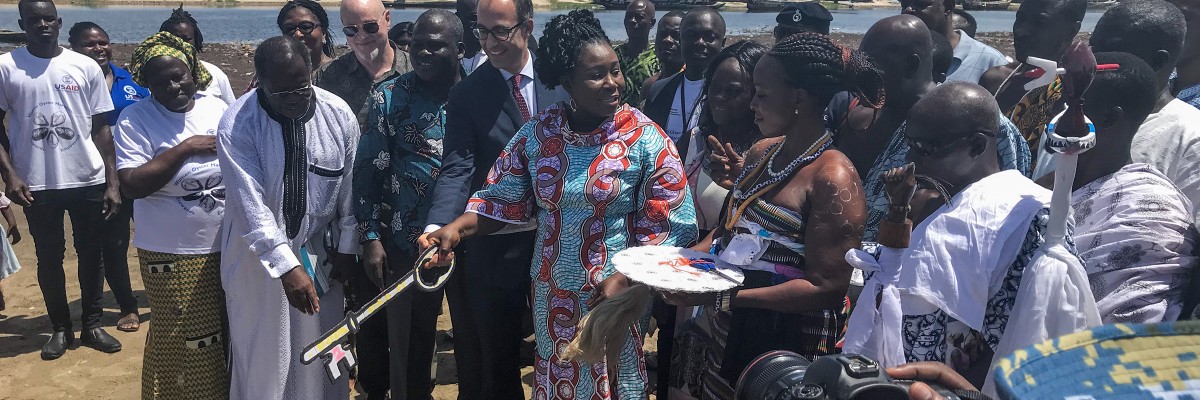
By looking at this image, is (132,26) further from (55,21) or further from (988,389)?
(988,389)

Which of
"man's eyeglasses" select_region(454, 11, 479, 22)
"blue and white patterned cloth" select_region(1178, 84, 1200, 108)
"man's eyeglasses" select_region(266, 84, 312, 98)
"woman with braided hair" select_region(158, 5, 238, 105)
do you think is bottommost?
"woman with braided hair" select_region(158, 5, 238, 105)

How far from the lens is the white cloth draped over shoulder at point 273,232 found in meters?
3.72

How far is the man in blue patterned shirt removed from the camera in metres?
4.12

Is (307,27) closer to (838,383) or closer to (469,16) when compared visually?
(469,16)

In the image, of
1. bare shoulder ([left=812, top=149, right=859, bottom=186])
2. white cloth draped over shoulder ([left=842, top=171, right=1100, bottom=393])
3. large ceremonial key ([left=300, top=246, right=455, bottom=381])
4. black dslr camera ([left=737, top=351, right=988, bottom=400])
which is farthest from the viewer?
large ceremonial key ([left=300, top=246, right=455, bottom=381])

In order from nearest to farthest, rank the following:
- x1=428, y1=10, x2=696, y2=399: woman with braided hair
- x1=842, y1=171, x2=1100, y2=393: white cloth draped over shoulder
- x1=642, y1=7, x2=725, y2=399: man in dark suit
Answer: x1=842, y1=171, x2=1100, y2=393: white cloth draped over shoulder → x1=428, y1=10, x2=696, y2=399: woman with braided hair → x1=642, y1=7, x2=725, y2=399: man in dark suit

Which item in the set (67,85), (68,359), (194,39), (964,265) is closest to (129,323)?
(68,359)

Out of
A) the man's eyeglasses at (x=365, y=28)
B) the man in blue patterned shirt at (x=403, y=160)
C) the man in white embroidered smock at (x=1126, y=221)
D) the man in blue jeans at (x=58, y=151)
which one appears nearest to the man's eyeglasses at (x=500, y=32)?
the man in blue patterned shirt at (x=403, y=160)

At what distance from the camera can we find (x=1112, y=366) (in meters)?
1.10

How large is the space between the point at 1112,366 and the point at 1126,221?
1742 mm

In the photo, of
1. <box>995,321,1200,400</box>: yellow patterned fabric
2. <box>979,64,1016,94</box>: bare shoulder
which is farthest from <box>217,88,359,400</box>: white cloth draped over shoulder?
<box>995,321,1200,400</box>: yellow patterned fabric

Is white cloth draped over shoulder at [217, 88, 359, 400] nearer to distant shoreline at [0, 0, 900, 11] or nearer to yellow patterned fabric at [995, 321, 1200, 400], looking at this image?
yellow patterned fabric at [995, 321, 1200, 400]

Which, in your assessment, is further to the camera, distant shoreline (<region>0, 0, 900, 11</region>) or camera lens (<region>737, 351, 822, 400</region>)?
distant shoreline (<region>0, 0, 900, 11</region>)

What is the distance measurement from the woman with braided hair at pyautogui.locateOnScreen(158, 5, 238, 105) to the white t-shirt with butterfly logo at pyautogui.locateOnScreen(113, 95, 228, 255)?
0.73 m
